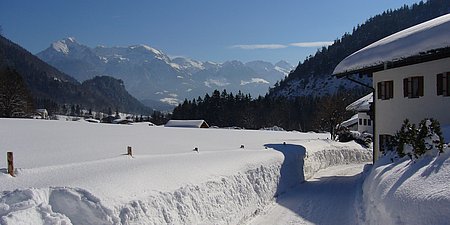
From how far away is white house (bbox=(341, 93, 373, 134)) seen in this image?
135ft

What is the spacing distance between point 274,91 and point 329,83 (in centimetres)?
3046

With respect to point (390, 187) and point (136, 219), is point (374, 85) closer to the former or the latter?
point (390, 187)

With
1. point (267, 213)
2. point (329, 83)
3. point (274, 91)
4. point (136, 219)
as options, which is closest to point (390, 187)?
point (267, 213)

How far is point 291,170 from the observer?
19625mm

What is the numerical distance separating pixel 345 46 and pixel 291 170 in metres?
174

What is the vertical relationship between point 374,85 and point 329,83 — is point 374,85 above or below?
below

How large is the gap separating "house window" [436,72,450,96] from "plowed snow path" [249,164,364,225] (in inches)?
214

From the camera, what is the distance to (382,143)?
2044cm

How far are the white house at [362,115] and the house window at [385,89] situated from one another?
17.2m

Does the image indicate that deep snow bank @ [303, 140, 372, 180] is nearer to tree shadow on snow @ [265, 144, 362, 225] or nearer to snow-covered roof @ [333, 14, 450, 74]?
tree shadow on snow @ [265, 144, 362, 225]

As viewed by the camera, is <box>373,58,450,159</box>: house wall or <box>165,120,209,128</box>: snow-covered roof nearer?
<box>373,58,450,159</box>: house wall

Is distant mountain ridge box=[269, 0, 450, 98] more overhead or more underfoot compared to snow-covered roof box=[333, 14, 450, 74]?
more overhead

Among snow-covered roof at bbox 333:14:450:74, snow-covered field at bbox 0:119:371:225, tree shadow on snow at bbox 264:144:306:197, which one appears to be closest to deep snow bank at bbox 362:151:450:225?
snow-covered field at bbox 0:119:371:225

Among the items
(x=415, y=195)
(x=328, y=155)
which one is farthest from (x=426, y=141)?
(x=328, y=155)
